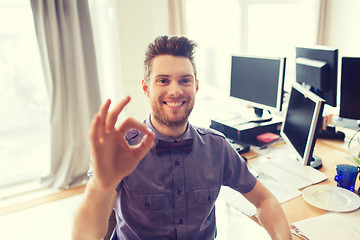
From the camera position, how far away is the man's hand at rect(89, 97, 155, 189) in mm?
720

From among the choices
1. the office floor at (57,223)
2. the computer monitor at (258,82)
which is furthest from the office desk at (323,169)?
the office floor at (57,223)

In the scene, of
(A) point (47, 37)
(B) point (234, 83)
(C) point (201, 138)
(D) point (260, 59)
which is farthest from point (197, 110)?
(C) point (201, 138)

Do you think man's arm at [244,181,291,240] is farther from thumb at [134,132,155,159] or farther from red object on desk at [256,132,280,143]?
red object on desk at [256,132,280,143]

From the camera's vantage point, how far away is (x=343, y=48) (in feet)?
13.1

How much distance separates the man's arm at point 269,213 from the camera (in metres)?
1.09

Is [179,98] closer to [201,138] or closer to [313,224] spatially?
[201,138]

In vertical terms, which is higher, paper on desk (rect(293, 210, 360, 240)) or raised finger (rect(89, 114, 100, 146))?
raised finger (rect(89, 114, 100, 146))

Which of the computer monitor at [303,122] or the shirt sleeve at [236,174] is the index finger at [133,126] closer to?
the shirt sleeve at [236,174]

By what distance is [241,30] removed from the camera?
3604mm

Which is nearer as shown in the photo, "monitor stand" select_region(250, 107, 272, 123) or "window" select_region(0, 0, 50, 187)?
"monitor stand" select_region(250, 107, 272, 123)

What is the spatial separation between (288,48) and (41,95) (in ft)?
11.1

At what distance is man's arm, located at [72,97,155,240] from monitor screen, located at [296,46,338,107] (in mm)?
1482

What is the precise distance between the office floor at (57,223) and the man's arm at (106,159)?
1113 millimetres

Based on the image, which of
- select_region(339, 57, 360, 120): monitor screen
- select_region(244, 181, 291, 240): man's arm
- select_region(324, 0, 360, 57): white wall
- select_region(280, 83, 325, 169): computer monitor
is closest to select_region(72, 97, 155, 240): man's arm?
select_region(244, 181, 291, 240): man's arm
